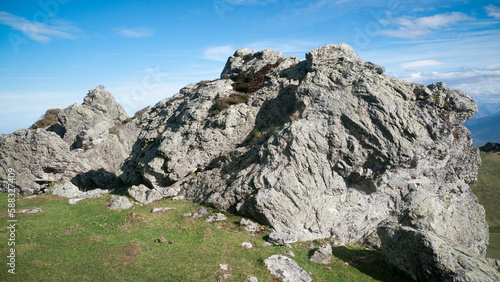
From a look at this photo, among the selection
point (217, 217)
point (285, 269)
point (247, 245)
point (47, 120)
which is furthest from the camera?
point (47, 120)

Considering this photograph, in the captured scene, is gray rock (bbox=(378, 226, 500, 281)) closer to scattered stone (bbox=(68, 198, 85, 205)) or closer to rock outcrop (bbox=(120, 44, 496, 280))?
rock outcrop (bbox=(120, 44, 496, 280))

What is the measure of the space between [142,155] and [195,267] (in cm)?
2809

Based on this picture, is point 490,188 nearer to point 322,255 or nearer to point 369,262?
point 369,262

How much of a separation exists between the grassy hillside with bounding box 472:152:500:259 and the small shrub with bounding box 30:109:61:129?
443 feet

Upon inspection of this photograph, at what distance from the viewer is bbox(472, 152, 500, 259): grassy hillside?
9806 cm

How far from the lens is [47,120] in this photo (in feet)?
293

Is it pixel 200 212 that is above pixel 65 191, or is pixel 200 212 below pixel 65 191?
below

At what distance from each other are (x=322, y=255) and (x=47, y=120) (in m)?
101

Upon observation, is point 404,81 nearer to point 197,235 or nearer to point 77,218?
point 197,235

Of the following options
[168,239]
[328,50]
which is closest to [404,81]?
[328,50]

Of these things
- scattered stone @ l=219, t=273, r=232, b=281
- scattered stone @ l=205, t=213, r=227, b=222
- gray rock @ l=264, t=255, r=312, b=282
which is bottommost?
gray rock @ l=264, t=255, r=312, b=282

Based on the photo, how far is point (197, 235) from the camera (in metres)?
25.0

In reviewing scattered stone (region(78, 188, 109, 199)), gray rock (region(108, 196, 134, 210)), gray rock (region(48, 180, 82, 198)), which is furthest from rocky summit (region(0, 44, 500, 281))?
gray rock (region(48, 180, 82, 198))

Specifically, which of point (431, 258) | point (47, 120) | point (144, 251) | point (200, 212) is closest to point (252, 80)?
point (200, 212)
